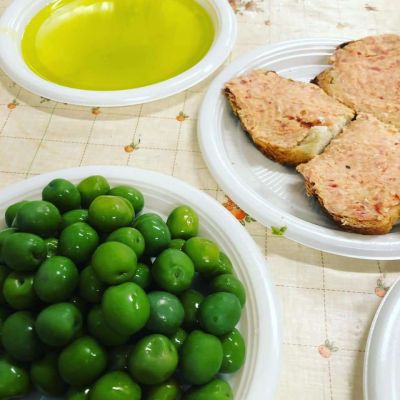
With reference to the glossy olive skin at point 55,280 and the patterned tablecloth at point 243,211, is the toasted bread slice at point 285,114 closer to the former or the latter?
the patterned tablecloth at point 243,211

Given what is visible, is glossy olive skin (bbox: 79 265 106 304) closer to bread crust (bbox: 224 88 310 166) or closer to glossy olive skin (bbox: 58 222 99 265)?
glossy olive skin (bbox: 58 222 99 265)

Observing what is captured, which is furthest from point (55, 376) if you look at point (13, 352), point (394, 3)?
point (394, 3)

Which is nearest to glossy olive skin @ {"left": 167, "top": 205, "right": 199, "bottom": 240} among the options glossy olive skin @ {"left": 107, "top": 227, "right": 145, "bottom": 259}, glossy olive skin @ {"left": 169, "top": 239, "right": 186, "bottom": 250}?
glossy olive skin @ {"left": 169, "top": 239, "right": 186, "bottom": 250}

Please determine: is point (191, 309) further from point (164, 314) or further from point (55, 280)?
point (55, 280)

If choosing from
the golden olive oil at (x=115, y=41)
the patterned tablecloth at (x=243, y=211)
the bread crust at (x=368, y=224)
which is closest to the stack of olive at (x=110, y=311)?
the patterned tablecloth at (x=243, y=211)

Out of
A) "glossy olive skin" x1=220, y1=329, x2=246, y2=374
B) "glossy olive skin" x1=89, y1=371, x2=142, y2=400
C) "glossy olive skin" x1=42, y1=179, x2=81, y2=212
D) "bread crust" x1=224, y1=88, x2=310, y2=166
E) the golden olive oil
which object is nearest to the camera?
"glossy olive skin" x1=89, y1=371, x2=142, y2=400

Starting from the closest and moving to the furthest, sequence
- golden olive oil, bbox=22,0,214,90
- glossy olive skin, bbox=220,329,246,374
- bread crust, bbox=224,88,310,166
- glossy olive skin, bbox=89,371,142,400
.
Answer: glossy olive skin, bbox=89,371,142,400 < glossy olive skin, bbox=220,329,246,374 < bread crust, bbox=224,88,310,166 < golden olive oil, bbox=22,0,214,90

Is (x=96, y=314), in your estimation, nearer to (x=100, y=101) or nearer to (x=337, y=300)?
(x=337, y=300)
